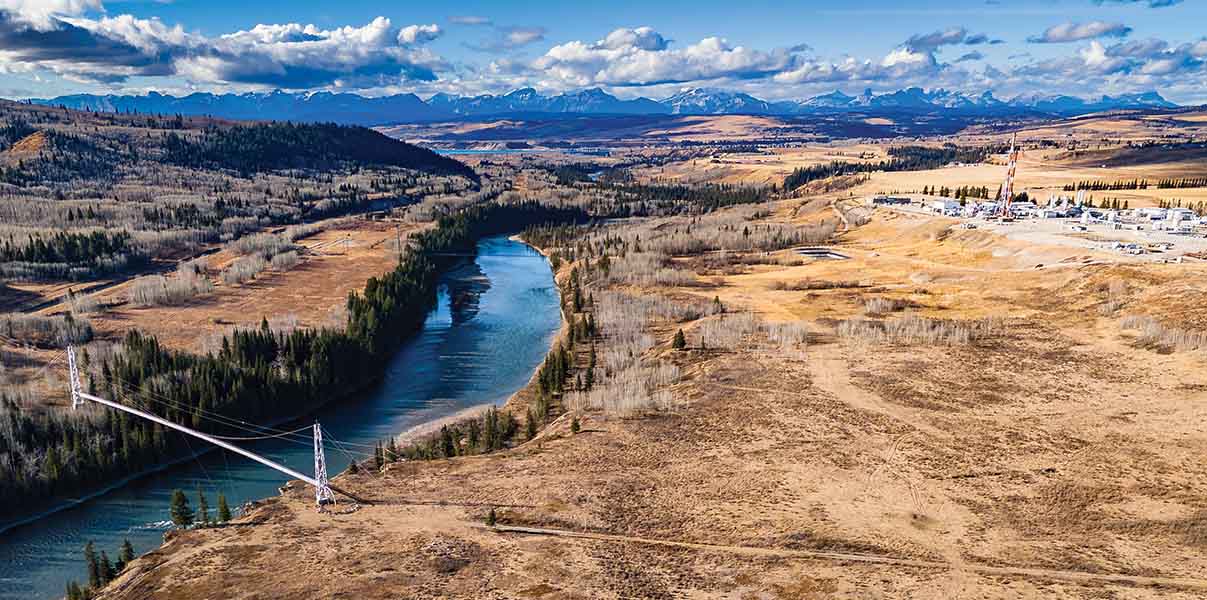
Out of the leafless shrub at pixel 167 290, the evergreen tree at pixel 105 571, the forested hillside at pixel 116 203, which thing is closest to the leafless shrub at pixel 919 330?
the evergreen tree at pixel 105 571

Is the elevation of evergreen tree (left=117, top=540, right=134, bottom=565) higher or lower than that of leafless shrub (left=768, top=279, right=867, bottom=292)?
lower

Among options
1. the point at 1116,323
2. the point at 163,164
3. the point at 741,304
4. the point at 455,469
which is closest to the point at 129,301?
the point at 455,469

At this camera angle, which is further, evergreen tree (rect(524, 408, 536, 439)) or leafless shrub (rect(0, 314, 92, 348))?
leafless shrub (rect(0, 314, 92, 348))

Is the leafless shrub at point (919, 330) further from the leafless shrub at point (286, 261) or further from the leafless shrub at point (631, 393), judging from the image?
the leafless shrub at point (286, 261)

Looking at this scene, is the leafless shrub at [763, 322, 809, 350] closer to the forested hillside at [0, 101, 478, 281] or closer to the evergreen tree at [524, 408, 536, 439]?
the evergreen tree at [524, 408, 536, 439]

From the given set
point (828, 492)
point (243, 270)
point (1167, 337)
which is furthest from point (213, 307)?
point (1167, 337)

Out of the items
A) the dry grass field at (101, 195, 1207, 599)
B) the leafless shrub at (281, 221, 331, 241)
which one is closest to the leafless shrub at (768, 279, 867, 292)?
the dry grass field at (101, 195, 1207, 599)

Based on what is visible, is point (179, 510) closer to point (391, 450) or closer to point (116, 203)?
point (391, 450)
